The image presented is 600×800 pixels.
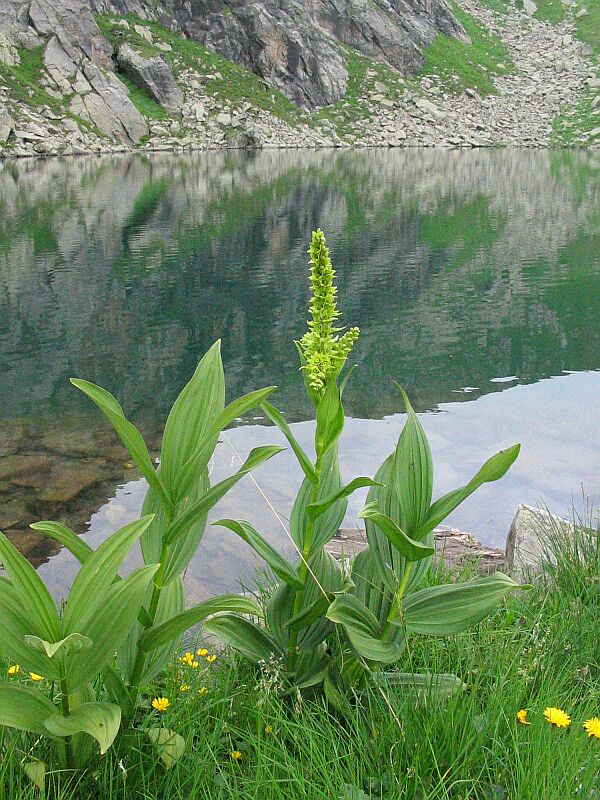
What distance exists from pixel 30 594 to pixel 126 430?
0.71m

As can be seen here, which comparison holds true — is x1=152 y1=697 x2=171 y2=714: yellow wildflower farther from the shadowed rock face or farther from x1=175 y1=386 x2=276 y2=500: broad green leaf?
the shadowed rock face

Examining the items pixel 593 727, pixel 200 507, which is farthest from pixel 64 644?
pixel 593 727

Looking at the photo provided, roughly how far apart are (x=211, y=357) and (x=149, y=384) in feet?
42.6

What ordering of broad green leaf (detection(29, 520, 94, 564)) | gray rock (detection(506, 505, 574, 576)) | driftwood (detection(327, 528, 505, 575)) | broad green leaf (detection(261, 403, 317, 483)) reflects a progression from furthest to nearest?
driftwood (detection(327, 528, 505, 575)) → gray rock (detection(506, 505, 574, 576)) → broad green leaf (detection(261, 403, 317, 483)) → broad green leaf (detection(29, 520, 94, 564))

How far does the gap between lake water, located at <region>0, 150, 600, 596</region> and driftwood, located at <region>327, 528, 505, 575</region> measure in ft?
3.39

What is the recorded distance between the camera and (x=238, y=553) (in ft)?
28.5

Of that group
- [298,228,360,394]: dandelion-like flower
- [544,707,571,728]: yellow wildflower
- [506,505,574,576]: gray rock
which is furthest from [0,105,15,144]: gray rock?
[544,707,571,728]: yellow wildflower

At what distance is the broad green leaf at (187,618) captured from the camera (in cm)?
327

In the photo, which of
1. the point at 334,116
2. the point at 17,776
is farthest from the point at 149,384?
the point at 334,116

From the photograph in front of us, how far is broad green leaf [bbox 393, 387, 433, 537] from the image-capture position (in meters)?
3.64

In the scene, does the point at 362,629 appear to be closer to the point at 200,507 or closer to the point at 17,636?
the point at 200,507

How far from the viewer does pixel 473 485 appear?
3.42m

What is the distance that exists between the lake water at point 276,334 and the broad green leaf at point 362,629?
3398mm

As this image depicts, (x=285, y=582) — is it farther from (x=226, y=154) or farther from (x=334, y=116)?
(x=334, y=116)
